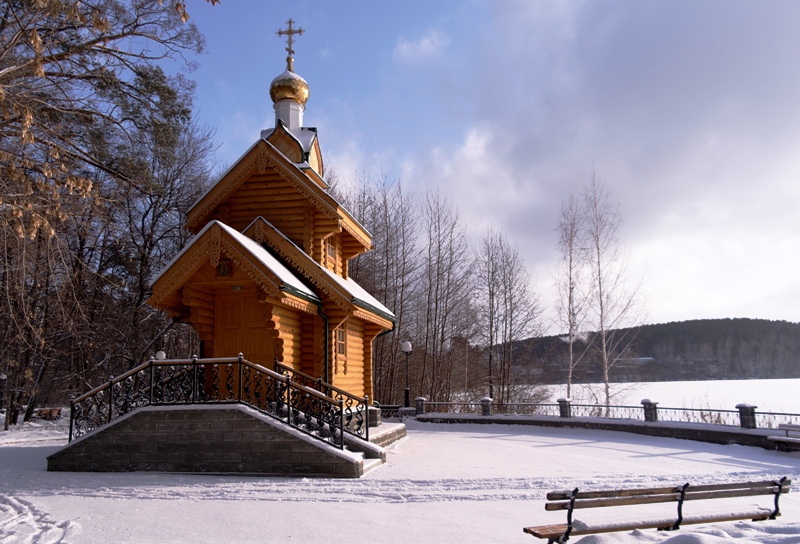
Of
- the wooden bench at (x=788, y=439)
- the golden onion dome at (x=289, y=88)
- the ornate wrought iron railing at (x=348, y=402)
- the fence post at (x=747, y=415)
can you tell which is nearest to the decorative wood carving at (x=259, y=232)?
the ornate wrought iron railing at (x=348, y=402)

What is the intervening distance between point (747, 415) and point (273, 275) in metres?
11.9

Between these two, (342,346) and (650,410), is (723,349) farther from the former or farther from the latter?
(342,346)

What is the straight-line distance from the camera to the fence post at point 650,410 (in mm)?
16766

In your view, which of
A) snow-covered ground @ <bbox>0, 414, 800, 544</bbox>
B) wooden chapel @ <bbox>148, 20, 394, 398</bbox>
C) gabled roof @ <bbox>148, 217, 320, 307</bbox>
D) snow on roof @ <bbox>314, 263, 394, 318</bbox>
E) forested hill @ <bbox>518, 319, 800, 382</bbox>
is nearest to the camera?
snow-covered ground @ <bbox>0, 414, 800, 544</bbox>

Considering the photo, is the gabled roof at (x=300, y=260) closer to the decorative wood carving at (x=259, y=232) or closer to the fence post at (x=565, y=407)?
the decorative wood carving at (x=259, y=232)

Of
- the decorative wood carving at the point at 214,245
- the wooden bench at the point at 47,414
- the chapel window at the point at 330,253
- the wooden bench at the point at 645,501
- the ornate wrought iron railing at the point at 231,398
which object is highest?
the chapel window at the point at 330,253

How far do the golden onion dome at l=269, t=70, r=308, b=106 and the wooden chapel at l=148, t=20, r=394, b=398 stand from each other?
170 centimetres

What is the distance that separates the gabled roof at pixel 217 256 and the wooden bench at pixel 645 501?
23.1 ft

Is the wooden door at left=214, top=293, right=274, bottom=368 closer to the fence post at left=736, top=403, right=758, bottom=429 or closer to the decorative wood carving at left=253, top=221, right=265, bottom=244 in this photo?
the decorative wood carving at left=253, top=221, right=265, bottom=244

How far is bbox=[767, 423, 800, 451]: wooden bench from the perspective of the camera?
12570 millimetres

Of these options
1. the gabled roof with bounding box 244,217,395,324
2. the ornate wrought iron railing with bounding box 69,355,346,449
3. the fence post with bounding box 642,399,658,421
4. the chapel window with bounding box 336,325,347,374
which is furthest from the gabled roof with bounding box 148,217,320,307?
the fence post with bounding box 642,399,658,421

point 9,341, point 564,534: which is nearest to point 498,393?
point 9,341

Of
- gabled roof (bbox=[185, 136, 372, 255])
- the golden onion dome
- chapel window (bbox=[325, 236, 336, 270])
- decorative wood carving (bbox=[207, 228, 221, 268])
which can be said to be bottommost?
decorative wood carving (bbox=[207, 228, 221, 268])

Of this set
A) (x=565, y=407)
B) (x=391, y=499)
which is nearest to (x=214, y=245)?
(x=391, y=499)
